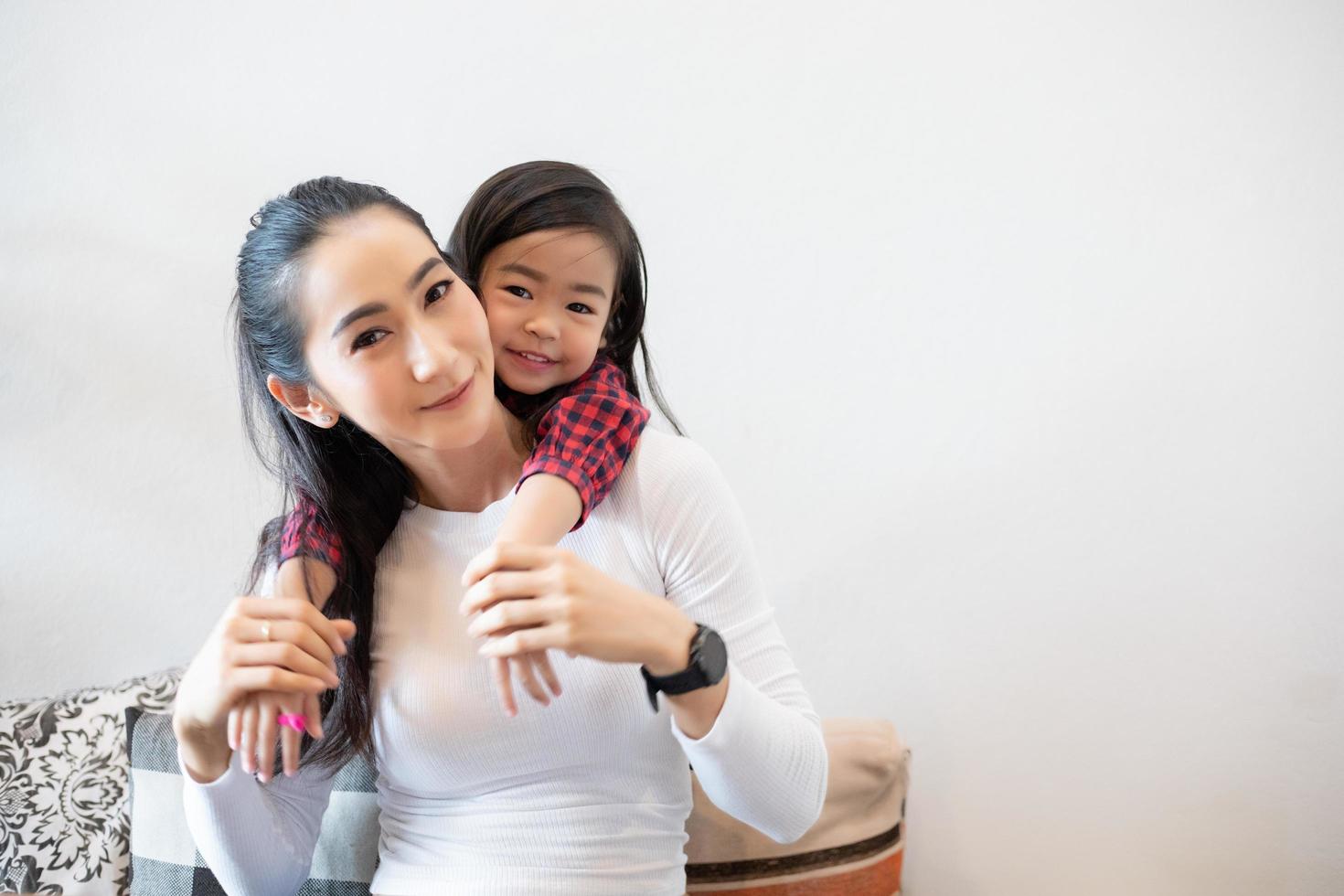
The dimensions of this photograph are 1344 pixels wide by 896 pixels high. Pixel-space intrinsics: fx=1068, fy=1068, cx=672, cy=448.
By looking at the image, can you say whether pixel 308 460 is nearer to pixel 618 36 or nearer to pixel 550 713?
pixel 550 713

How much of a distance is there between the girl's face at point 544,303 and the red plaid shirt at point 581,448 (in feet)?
0.14

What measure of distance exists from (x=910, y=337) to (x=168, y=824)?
1247 mm

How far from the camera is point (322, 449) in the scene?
1.22 meters

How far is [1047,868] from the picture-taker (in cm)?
167

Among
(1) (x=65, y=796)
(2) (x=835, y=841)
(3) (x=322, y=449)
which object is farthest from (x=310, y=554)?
(2) (x=835, y=841)

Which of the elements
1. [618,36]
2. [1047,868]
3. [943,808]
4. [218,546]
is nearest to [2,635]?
[218,546]

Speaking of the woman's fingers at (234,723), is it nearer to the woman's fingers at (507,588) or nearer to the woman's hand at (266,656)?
the woman's hand at (266,656)

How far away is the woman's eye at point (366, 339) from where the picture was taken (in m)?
1.06

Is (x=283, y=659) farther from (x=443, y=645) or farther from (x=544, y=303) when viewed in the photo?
(x=544, y=303)

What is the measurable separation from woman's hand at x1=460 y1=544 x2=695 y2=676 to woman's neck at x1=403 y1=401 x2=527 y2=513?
0.31 metres

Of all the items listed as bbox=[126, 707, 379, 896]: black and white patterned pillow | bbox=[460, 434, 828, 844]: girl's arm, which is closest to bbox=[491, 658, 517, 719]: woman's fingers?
bbox=[460, 434, 828, 844]: girl's arm

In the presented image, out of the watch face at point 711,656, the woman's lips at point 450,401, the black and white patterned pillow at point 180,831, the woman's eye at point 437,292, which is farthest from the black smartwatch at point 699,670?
the black and white patterned pillow at point 180,831

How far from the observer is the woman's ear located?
1133 mm

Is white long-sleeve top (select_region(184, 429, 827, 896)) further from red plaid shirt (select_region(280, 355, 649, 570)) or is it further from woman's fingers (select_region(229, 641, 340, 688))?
woman's fingers (select_region(229, 641, 340, 688))
